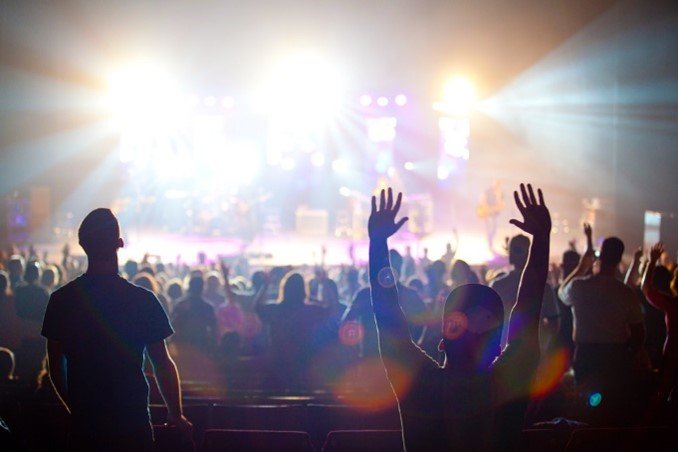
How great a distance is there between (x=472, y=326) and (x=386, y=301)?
12.9 inches

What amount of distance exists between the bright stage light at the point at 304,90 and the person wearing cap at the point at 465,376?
13166 millimetres

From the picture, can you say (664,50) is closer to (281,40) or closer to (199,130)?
(281,40)

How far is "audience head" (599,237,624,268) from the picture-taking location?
13.3 feet

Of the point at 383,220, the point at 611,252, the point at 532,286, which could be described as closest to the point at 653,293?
the point at 611,252

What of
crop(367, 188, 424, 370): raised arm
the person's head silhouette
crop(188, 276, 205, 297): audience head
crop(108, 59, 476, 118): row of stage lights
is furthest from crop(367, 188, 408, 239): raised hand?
crop(108, 59, 476, 118): row of stage lights

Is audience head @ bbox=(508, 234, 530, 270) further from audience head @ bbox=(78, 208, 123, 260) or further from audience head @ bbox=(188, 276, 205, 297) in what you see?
audience head @ bbox=(78, 208, 123, 260)

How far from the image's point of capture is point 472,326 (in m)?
1.86

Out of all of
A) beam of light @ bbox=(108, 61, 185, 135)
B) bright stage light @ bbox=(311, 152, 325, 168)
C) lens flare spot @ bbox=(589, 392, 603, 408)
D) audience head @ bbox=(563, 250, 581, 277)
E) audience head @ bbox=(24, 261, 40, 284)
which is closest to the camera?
lens flare spot @ bbox=(589, 392, 603, 408)

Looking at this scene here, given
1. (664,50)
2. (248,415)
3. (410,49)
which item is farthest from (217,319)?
(410,49)

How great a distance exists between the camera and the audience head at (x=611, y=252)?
4066 millimetres

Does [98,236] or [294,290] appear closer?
[98,236]

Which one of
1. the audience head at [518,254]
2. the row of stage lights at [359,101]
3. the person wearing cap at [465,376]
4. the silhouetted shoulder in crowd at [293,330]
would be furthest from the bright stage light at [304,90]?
the person wearing cap at [465,376]

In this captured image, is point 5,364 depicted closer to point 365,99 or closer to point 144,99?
point 144,99

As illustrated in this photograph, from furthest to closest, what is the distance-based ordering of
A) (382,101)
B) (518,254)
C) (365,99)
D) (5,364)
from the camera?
(382,101) < (365,99) < (518,254) < (5,364)
